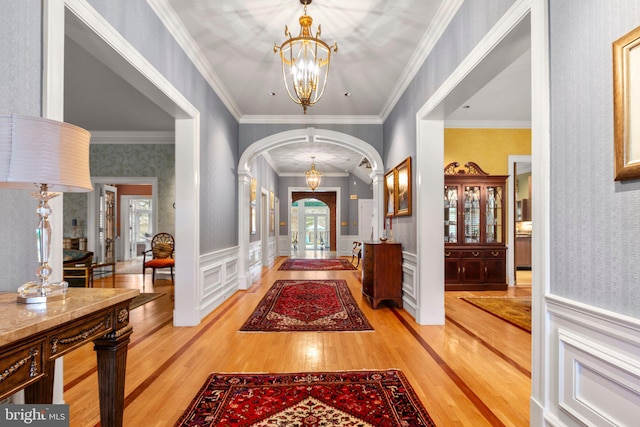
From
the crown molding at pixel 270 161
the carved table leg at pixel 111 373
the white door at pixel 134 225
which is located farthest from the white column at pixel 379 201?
the white door at pixel 134 225

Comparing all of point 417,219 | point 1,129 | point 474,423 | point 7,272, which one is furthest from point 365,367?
point 1,129

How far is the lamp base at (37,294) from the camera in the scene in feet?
3.95

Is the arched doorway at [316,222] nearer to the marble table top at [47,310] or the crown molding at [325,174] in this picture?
the crown molding at [325,174]

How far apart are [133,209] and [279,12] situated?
1096cm

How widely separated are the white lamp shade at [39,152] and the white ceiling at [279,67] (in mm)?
2280

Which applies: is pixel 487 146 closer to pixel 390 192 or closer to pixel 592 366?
pixel 390 192

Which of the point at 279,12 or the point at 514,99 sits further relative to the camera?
the point at 514,99

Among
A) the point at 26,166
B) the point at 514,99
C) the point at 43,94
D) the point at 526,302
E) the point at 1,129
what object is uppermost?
the point at 514,99

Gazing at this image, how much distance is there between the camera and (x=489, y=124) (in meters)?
6.20

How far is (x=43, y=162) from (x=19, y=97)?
64 centimetres

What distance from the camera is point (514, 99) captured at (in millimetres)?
5078

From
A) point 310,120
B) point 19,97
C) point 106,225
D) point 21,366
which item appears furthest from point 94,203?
point 21,366

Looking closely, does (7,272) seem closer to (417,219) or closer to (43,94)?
(43,94)

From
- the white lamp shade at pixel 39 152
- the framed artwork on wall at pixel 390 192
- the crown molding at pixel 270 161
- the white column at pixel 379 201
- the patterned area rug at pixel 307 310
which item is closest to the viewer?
the white lamp shade at pixel 39 152
